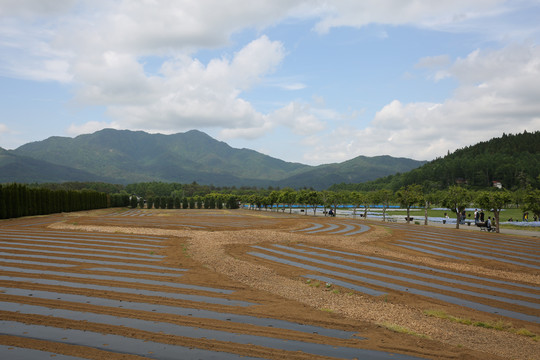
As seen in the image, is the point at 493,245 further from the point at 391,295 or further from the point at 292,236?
the point at 391,295

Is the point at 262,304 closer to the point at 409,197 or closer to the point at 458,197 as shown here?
the point at 458,197

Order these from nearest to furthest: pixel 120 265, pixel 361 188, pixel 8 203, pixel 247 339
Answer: pixel 247 339 → pixel 120 265 → pixel 8 203 → pixel 361 188

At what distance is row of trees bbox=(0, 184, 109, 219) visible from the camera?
4022cm

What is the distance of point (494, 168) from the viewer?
12656cm

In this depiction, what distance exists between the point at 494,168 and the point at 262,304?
139 metres

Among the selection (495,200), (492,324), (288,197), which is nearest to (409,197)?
(495,200)

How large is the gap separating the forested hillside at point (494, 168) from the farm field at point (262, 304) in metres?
108

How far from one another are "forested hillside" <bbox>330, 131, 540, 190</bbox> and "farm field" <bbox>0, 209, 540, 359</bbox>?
108 meters

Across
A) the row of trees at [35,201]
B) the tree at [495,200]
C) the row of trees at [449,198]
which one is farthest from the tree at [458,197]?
the row of trees at [35,201]

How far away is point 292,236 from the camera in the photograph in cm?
2761

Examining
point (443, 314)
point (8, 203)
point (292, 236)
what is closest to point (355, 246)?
point (292, 236)

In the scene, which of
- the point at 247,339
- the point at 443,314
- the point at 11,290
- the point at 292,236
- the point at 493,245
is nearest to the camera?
the point at 247,339

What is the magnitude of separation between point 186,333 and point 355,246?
16645 mm

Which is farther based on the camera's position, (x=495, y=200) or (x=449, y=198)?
(x=449, y=198)
